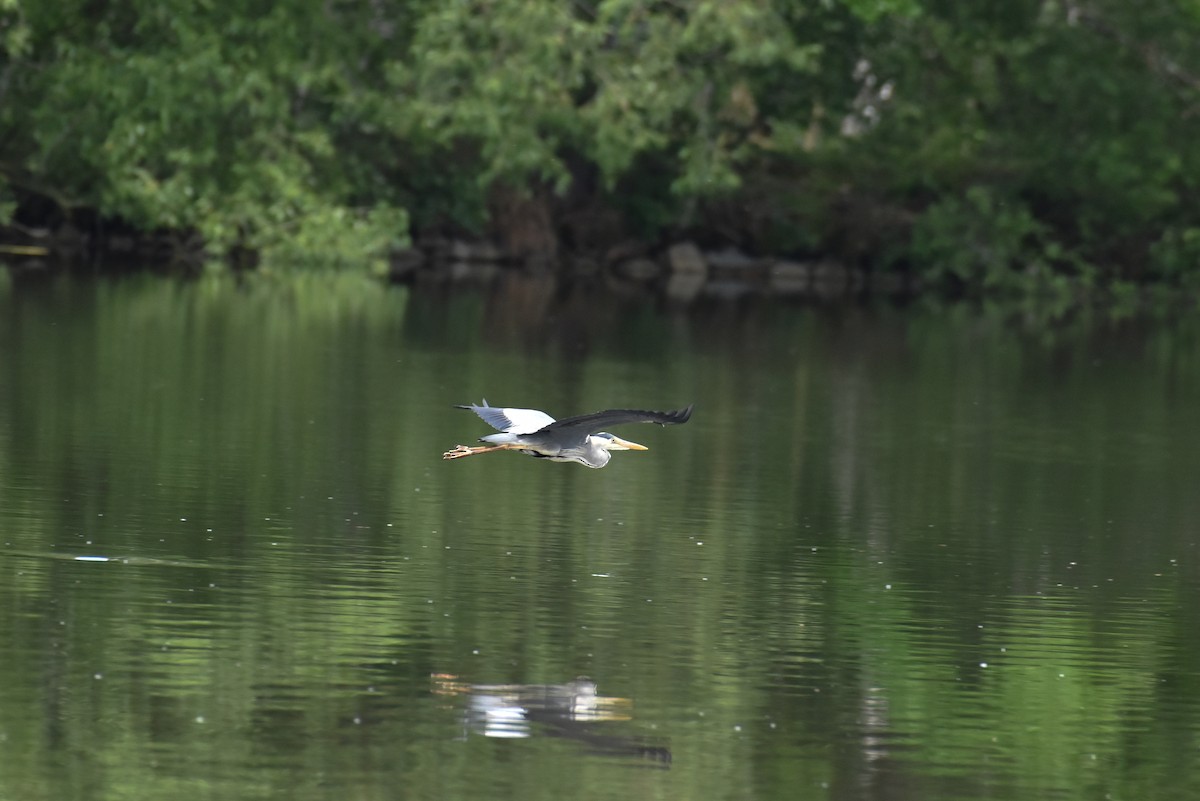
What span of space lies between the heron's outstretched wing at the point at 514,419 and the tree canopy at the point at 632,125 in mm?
27115

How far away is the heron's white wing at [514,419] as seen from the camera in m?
14.5

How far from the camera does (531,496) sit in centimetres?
1802

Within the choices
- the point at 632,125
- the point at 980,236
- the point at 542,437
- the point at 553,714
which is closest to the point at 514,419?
the point at 542,437

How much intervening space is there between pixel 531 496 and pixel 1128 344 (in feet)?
66.7

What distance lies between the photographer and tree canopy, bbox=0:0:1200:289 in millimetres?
42719

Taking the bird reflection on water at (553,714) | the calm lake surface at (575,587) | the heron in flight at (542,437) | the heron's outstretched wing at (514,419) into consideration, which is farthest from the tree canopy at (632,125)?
the bird reflection on water at (553,714)

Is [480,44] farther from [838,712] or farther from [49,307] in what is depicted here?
[838,712]

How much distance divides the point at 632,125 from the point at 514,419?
29808 mm

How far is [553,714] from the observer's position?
426 inches

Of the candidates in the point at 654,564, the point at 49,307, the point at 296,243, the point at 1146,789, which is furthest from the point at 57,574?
the point at 296,243

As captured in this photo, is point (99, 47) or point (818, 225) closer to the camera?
point (99, 47)

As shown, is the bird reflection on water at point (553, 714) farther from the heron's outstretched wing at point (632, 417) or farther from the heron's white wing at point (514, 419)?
the heron's white wing at point (514, 419)

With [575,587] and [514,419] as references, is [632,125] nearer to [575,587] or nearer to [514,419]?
[514,419]

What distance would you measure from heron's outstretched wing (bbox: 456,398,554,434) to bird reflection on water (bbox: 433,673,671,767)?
3.22 metres
